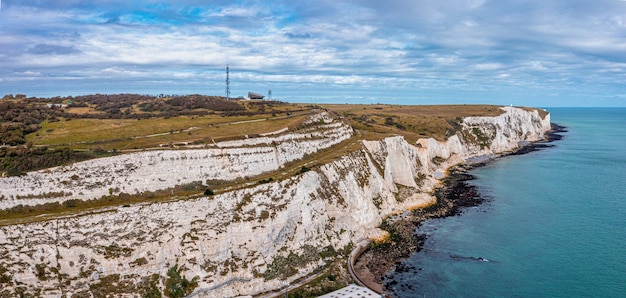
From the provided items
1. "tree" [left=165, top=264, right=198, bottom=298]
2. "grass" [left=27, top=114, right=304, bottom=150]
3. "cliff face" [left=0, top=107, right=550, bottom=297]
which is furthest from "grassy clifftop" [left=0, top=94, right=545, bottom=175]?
"tree" [left=165, top=264, right=198, bottom=298]

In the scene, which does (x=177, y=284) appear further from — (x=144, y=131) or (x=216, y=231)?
(x=144, y=131)

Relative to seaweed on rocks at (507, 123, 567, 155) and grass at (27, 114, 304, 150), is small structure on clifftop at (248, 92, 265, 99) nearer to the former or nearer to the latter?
grass at (27, 114, 304, 150)

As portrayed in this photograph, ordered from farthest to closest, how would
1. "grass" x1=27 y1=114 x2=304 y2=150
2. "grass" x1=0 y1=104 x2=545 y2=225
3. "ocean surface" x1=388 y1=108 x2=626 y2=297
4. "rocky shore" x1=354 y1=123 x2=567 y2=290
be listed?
"grass" x1=27 y1=114 x2=304 y2=150, "rocky shore" x1=354 y1=123 x2=567 y2=290, "grass" x1=0 y1=104 x2=545 y2=225, "ocean surface" x1=388 y1=108 x2=626 y2=297

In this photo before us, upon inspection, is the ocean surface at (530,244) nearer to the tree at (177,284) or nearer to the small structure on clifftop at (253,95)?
the tree at (177,284)

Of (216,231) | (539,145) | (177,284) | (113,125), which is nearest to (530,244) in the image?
(216,231)

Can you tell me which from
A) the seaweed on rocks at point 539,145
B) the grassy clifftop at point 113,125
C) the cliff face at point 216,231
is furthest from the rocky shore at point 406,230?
the seaweed on rocks at point 539,145

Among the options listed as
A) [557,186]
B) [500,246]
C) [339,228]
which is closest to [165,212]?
[339,228]

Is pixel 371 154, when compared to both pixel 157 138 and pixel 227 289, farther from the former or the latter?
pixel 227 289

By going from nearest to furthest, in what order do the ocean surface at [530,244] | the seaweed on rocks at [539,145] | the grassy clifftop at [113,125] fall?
the ocean surface at [530,244] < the grassy clifftop at [113,125] < the seaweed on rocks at [539,145]

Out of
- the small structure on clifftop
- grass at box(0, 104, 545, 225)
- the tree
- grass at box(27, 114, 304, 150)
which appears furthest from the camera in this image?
the small structure on clifftop
